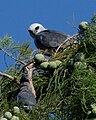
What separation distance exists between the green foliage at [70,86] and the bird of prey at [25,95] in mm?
20

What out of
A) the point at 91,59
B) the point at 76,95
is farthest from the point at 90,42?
the point at 76,95

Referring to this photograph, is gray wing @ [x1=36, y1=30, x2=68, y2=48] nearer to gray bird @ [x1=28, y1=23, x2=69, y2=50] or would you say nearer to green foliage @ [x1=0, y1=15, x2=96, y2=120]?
gray bird @ [x1=28, y1=23, x2=69, y2=50]

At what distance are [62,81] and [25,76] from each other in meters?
0.13

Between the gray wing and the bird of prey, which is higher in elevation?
the gray wing

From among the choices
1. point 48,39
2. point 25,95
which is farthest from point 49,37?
point 25,95

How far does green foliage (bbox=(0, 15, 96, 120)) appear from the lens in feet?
4.18

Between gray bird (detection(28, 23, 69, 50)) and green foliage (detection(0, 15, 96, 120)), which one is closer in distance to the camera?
green foliage (detection(0, 15, 96, 120))

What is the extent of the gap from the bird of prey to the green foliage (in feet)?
0.07

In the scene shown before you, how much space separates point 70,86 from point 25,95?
120 millimetres

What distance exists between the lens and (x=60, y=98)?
131 centimetres

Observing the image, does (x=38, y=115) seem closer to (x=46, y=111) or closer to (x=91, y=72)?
(x=46, y=111)

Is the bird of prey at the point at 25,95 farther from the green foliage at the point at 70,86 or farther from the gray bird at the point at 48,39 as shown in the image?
the gray bird at the point at 48,39

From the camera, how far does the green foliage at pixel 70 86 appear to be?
1275 millimetres

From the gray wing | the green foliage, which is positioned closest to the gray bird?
the gray wing
